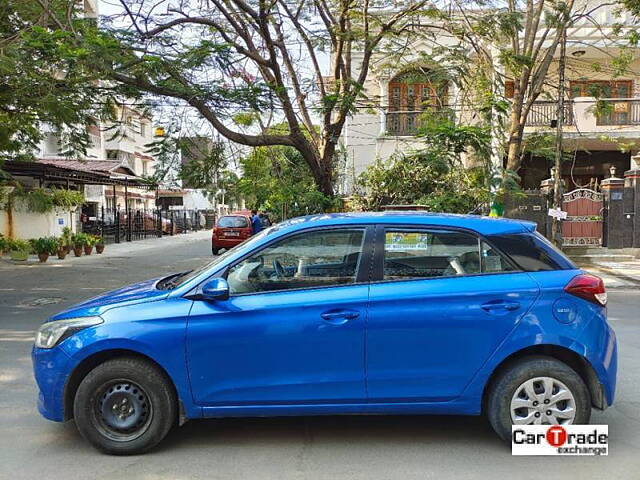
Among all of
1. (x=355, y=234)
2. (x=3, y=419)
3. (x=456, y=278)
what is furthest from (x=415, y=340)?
(x=3, y=419)

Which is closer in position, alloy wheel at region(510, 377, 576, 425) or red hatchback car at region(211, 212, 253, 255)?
alloy wheel at region(510, 377, 576, 425)

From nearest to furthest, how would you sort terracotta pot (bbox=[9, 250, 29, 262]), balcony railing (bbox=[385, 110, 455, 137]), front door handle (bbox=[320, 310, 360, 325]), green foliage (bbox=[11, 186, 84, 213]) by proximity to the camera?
front door handle (bbox=[320, 310, 360, 325])
terracotta pot (bbox=[9, 250, 29, 262])
green foliage (bbox=[11, 186, 84, 213])
balcony railing (bbox=[385, 110, 455, 137])

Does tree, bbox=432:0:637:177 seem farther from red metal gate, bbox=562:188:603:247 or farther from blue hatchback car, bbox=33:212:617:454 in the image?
blue hatchback car, bbox=33:212:617:454

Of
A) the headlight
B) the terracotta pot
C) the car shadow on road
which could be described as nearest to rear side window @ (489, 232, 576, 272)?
the car shadow on road

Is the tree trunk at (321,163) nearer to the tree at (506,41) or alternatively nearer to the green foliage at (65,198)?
the tree at (506,41)

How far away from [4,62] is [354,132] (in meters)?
15.2

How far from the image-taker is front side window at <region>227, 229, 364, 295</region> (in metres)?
3.96

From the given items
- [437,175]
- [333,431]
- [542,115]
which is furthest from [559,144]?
[333,431]

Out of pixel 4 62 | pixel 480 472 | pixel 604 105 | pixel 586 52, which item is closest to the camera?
pixel 480 472

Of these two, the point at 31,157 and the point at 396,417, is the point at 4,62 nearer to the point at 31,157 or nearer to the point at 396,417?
the point at 396,417

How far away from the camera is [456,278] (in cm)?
393

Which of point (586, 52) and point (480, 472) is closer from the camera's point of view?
point (480, 472)

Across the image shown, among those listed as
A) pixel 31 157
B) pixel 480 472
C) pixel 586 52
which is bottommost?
pixel 480 472

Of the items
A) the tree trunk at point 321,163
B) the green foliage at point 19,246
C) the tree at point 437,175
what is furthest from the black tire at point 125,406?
the green foliage at point 19,246
